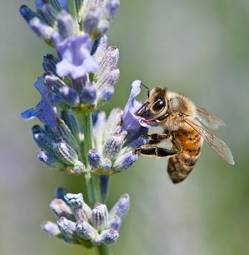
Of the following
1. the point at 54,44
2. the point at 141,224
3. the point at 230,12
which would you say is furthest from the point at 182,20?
the point at 54,44

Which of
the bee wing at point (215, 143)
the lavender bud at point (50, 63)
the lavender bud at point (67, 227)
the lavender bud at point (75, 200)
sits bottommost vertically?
the lavender bud at point (67, 227)

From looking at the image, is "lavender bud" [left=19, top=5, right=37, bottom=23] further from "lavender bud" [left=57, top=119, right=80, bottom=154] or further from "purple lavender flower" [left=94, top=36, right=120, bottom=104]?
"lavender bud" [left=57, top=119, right=80, bottom=154]

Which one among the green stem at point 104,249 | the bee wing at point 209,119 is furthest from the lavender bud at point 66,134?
the bee wing at point 209,119

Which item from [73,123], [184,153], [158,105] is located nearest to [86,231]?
[73,123]

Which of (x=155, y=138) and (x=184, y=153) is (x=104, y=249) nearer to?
(x=155, y=138)

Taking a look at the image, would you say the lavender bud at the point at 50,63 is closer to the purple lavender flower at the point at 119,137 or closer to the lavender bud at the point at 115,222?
the purple lavender flower at the point at 119,137
